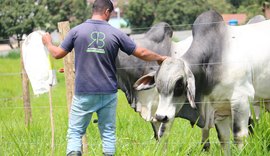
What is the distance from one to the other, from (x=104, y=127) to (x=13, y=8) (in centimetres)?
2691

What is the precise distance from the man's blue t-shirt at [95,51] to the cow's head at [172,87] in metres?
0.52

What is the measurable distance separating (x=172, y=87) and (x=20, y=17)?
26540 millimetres

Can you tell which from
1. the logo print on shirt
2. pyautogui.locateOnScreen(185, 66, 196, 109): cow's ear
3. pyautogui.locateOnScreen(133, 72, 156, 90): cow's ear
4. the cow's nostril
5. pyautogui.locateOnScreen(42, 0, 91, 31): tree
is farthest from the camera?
pyautogui.locateOnScreen(42, 0, 91, 31): tree

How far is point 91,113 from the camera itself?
4.37m

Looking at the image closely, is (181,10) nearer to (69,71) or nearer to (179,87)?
(69,71)

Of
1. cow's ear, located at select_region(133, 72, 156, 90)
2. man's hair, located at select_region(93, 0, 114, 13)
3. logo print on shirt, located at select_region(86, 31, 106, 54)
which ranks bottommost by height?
cow's ear, located at select_region(133, 72, 156, 90)

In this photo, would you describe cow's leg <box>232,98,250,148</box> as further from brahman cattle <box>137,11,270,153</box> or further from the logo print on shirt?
the logo print on shirt

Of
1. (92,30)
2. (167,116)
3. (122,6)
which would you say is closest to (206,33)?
(167,116)

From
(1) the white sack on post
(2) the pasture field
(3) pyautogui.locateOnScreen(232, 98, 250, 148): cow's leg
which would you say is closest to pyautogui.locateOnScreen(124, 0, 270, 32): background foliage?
(2) the pasture field

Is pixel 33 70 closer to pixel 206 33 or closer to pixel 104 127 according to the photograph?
pixel 104 127

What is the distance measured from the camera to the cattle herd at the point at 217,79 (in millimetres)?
4773

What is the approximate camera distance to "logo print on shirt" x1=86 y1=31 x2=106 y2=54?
4211 mm

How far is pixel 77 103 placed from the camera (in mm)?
4324

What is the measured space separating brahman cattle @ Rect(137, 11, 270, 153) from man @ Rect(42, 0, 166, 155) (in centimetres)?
57
